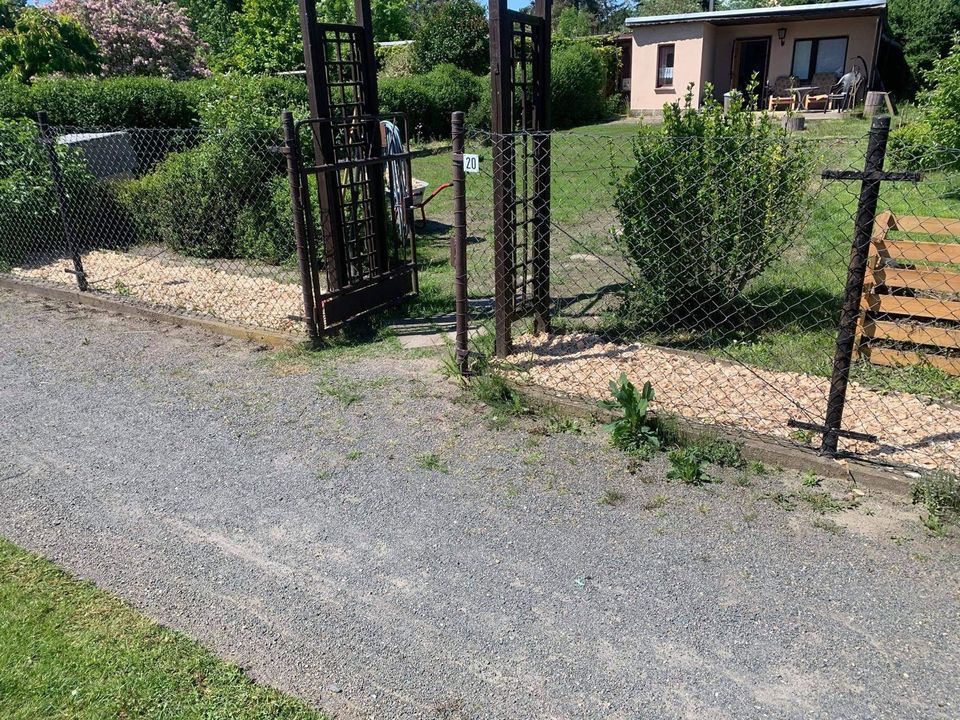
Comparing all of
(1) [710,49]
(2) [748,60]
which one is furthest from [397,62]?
(2) [748,60]

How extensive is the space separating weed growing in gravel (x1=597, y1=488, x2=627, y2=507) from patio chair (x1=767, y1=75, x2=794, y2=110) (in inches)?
831

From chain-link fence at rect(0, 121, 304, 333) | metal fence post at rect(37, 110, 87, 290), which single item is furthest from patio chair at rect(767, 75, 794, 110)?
metal fence post at rect(37, 110, 87, 290)

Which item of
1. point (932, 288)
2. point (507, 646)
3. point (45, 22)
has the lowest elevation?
point (507, 646)

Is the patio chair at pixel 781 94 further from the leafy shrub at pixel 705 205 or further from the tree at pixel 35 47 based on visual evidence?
the leafy shrub at pixel 705 205

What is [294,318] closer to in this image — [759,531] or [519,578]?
[519,578]

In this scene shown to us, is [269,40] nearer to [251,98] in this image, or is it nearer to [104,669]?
[251,98]

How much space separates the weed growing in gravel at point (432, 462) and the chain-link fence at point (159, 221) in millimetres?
3638

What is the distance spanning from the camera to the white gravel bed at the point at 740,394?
3.96 m

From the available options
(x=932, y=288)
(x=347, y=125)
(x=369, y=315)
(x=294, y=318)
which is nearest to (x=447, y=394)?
(x=369, y=315)

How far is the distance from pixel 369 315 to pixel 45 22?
39.3 ft

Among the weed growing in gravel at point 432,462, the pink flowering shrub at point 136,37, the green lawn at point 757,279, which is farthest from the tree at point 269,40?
the weed growing in gravel at point 432,462

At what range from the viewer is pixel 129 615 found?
3.01 metres

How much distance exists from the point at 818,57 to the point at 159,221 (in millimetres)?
20786

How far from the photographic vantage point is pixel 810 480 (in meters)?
3.76
